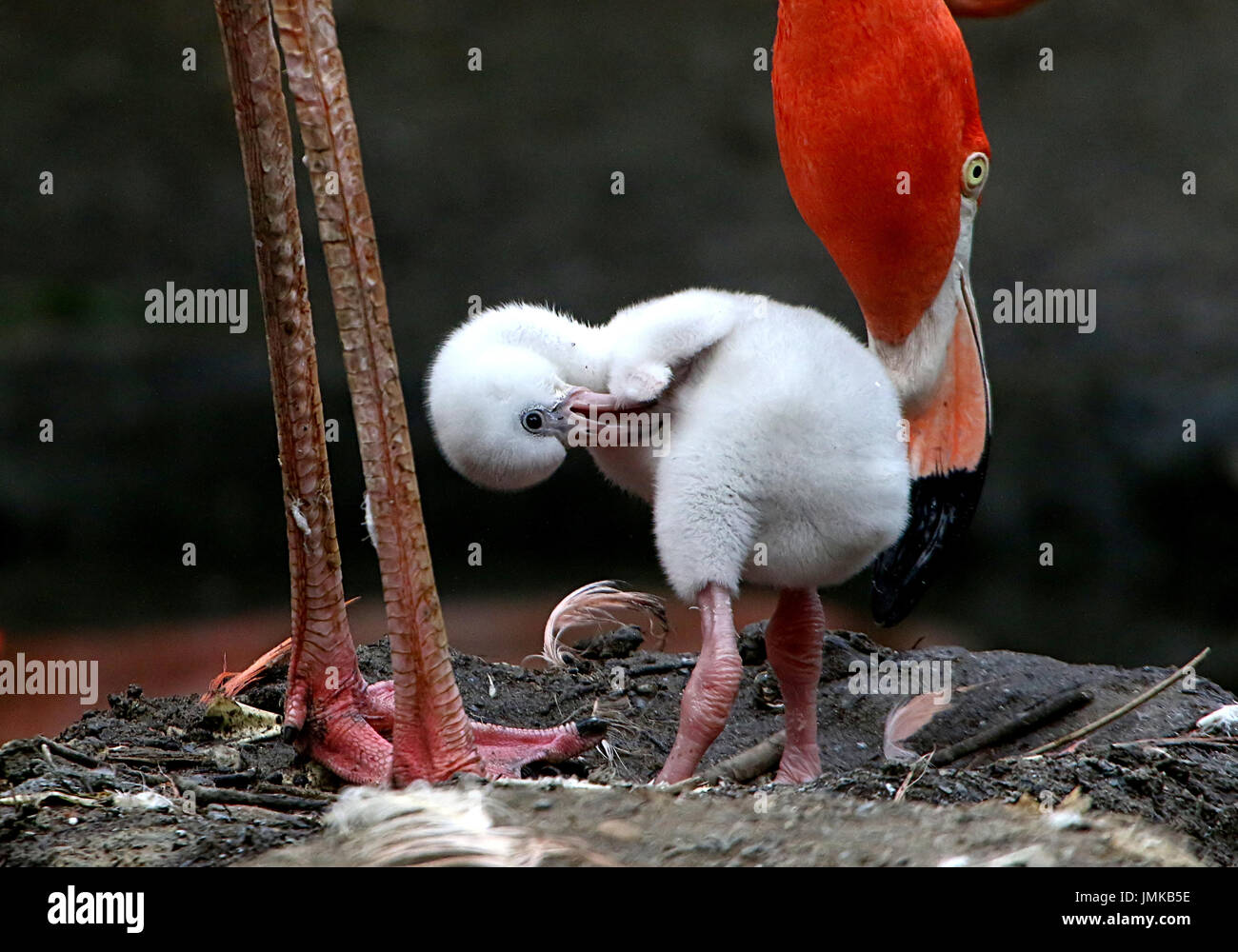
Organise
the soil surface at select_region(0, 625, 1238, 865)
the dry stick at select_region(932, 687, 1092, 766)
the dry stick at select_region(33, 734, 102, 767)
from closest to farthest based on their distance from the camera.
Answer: the soil surface at select_region(0, 625, 1238, 865) → the dry stick at select_region(33, 734, 102, 767) → the dry stick at select_region(932, 687, 1092, 766)

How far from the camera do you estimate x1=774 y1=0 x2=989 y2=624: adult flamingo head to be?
1.82m

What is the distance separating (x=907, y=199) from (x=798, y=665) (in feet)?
2.46

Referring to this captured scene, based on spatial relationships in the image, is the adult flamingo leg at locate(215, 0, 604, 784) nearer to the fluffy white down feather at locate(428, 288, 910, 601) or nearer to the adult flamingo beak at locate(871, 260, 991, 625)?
the fluffy white down feather at locate(428, 288, 910, 601)

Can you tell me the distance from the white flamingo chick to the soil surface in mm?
280

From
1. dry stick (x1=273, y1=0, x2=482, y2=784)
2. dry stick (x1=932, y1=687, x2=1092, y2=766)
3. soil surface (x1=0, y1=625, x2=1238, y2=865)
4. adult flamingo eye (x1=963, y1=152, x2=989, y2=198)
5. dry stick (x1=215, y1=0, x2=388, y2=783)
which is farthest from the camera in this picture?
dry stick (x1=932, y1=687, x2=1092, y2=766)

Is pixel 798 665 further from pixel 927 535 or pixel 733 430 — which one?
pixel 733 430

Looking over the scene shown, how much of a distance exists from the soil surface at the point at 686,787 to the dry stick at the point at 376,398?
0.15 metres

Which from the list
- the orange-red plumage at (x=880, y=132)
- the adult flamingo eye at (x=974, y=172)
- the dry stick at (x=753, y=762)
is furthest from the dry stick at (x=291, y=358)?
the adult flamingo eye at (x=974, y=172)

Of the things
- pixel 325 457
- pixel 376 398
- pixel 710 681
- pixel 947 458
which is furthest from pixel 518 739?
pixel 947 458

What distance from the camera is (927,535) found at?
6.60 feet

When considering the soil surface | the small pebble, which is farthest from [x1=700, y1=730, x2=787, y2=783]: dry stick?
the small pebble

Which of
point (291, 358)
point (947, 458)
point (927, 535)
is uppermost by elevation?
point (291, 358)

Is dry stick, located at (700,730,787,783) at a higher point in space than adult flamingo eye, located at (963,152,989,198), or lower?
lower

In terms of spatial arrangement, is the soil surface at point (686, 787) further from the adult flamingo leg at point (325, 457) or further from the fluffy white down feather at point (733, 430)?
the fluffy white down feather at point (733, 430)
